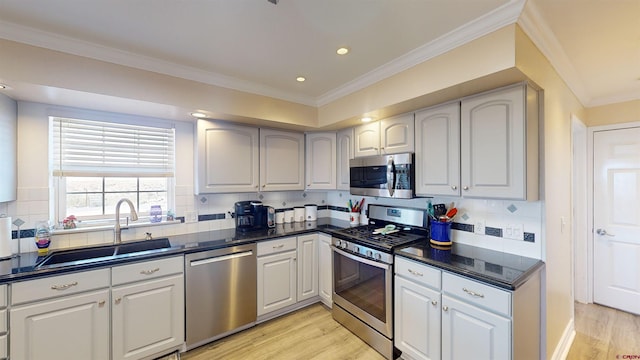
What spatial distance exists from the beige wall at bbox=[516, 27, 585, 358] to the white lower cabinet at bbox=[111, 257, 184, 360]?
2835mm

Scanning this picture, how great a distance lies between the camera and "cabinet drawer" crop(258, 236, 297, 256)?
256 cm

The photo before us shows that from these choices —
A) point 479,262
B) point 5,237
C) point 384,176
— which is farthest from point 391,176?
point 5,237

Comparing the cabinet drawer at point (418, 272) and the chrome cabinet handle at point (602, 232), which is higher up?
the chrome cabinet handle at point (602, 232)

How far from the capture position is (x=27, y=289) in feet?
5.23

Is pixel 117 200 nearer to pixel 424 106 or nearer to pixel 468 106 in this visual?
pixel 424 106

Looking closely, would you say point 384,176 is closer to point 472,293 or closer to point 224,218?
point 472,293

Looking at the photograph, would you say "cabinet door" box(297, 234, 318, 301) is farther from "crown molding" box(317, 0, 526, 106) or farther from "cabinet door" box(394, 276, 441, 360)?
"crown molding" box(317, 0, 526, 106)

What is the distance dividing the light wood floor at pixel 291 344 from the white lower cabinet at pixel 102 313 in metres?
0.36

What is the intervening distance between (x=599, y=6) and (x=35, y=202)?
411 centimetres

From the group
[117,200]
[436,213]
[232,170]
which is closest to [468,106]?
[436,213]

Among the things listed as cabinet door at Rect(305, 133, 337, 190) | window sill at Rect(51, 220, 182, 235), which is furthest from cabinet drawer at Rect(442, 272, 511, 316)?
window sill at Rect(51, 220, 182, 235)

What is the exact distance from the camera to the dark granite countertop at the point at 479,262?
1525 millimetres

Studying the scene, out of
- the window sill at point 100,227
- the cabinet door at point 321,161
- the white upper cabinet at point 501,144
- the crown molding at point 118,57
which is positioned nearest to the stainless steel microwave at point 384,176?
the cabinet door at point 321,161

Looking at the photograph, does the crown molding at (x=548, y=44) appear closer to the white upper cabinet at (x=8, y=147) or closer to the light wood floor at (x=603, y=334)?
the light wood floor at (x=603, y=334)
